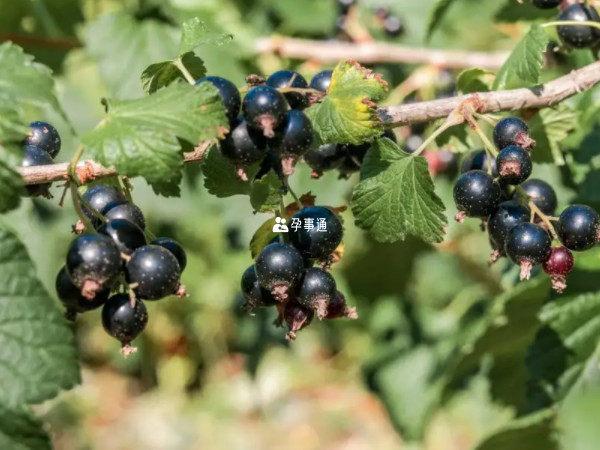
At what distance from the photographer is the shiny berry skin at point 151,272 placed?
1.05 meters

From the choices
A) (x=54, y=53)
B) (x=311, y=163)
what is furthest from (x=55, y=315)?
(x=54, y=53)

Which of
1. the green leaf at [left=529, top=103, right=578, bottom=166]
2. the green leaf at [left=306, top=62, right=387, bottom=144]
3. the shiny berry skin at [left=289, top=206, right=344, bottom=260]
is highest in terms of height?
the green leaf at [left=306, top=62, right=387, bottom=144]

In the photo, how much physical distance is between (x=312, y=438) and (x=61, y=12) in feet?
11.1

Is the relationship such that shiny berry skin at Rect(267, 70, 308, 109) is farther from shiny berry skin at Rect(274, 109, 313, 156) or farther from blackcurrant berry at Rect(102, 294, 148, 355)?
blackcurrant berry at Rect(102, 294, 148, 355)

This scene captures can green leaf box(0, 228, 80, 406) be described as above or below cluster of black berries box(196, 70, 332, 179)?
below

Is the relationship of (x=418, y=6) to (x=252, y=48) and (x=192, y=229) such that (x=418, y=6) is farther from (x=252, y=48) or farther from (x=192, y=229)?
(x=192, y=229)

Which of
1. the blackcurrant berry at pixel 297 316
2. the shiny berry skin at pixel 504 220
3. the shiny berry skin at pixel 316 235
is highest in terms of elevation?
the shiny berry skin at pixel 316 235

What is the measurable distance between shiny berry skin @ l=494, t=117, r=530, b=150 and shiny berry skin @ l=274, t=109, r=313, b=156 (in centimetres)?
35

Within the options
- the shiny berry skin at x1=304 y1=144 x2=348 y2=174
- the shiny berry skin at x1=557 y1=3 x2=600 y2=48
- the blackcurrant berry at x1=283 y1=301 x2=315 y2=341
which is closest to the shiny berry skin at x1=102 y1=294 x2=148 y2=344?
the blackcurrant berry at x1=283 y1=301 x2=315 y2=341

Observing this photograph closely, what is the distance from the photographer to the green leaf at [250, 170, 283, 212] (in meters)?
1.17

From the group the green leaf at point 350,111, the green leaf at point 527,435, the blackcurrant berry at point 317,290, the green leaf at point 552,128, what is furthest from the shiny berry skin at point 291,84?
the green leaf at point 527,435

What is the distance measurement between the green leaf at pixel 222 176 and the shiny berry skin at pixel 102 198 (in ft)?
0.43

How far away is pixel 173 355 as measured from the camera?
19.7ft

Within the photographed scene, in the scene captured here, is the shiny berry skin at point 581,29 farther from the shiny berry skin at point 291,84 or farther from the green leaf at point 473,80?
the shiny berry skin at point 291,84
